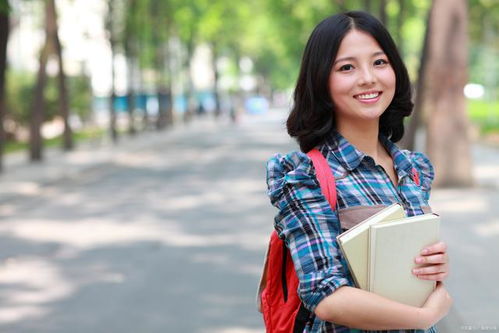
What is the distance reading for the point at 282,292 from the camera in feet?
7.95

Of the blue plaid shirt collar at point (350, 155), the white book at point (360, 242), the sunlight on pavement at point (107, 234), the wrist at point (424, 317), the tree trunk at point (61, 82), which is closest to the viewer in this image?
the white book at point (360, 242)

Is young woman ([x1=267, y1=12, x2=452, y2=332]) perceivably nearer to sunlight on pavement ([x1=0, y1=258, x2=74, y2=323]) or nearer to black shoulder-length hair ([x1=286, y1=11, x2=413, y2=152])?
black shoulder-length hair ([x1=286, y1=11, x2=413, y2=152])

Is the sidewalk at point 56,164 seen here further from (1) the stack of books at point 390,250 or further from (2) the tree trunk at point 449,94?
(1) the stack of books at point 390,250

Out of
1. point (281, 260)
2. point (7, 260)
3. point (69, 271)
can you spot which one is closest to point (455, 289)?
point (69, 271)

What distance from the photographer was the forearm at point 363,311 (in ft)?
7.11

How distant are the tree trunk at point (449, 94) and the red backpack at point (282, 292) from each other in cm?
1367

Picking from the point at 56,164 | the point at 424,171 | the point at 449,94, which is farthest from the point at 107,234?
the point at 56,164

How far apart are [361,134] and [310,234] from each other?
1.23 feet

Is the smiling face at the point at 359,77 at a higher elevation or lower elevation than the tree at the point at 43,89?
higher

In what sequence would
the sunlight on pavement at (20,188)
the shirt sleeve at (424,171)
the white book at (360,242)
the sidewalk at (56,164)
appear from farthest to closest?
the sidewalk at (56,164) < the sunlight on pavement at (20,188) < the shirt sleeve at (424,171) < the white book at (360,242)

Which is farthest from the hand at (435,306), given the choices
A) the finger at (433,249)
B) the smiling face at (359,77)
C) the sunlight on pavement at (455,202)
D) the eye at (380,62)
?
the sunlight on pavement at (455,202)

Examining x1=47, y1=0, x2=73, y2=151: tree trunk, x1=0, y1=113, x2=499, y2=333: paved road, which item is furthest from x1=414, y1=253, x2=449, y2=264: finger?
x1=47, y1=0, x2=73, y2=151: tree trunk

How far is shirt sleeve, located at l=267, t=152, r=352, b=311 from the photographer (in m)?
2.19

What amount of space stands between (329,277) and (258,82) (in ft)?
388
